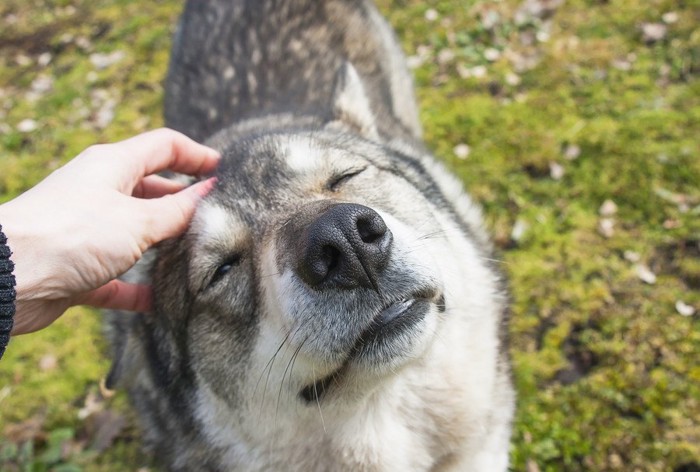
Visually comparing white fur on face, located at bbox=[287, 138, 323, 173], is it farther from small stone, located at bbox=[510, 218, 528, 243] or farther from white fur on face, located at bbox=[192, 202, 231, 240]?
small stone, located at bbox=[510, 218, 528, 243]

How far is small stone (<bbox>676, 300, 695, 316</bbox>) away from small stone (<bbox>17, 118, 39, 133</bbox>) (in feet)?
23.5

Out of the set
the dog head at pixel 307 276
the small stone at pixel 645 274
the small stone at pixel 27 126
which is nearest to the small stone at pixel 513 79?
the small stone at pixel 645 274

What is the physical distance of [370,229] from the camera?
6.75 feet

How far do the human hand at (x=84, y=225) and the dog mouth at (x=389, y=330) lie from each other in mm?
998

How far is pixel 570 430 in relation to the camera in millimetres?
3641

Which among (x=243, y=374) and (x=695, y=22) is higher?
(x=243, y=374)

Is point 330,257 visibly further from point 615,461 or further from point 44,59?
point 44,59

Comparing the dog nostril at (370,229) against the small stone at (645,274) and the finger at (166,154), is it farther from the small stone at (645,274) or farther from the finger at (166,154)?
the small stone at (645,274)

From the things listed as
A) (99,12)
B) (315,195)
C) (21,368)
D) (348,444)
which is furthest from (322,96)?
(99,12)

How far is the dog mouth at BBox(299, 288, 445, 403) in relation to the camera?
2143 millimetres

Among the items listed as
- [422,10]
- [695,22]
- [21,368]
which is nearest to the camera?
[21,368]

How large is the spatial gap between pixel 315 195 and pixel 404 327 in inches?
28.6

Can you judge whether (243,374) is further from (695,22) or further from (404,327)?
(695,22)

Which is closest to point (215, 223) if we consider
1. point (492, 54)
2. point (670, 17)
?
point (492, 54)
